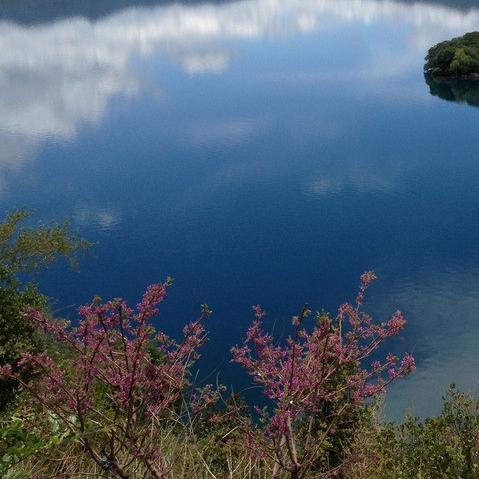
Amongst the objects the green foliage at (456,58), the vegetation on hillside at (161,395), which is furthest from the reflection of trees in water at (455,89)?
the vegetation on hillside at (161,395)

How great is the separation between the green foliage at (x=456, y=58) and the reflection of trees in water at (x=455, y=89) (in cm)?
73

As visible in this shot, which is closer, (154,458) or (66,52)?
(154,458)

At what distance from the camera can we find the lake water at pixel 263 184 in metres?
28.5

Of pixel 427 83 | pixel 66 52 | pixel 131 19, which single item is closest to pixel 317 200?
pixel 427 83

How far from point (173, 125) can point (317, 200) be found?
23.1 metres

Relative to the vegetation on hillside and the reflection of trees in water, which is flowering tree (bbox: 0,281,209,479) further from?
the reflection of trees in water

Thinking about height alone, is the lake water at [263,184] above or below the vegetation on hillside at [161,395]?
below

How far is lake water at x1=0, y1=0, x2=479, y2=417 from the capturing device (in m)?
28.5

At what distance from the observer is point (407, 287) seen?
29.2 metres

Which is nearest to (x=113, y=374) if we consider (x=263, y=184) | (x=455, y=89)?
(x=263, y=184)

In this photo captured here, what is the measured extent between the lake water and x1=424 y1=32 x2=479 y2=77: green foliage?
2.03 meters

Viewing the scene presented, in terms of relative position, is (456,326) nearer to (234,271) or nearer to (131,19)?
(234,271)

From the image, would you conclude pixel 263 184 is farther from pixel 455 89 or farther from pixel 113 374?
pixel 113 374

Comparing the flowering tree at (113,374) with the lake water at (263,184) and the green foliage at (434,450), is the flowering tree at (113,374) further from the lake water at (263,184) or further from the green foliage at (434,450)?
the lake water at (263,184)
